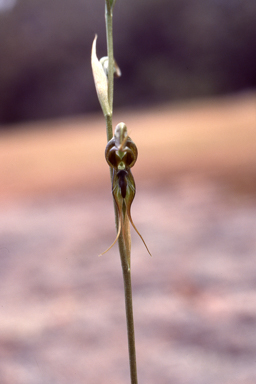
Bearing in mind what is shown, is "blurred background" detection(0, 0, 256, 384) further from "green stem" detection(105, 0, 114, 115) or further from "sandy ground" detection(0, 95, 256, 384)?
"green stem" detection(105, 0, 114, 115)

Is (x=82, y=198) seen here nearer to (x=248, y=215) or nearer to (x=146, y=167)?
(x=146, y=167)

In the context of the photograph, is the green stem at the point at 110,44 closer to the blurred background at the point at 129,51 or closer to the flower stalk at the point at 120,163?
the flower stalk at the point at 120,163

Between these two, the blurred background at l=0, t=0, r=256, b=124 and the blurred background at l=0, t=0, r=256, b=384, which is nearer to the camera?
the blurred background at l=0, t=0, r=256, b=384

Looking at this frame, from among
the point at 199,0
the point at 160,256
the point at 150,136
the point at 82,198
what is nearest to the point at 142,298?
the point at 160,256

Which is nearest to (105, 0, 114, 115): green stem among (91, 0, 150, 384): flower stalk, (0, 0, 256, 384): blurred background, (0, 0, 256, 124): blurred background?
(91, 0, 150, 384): flower stalk

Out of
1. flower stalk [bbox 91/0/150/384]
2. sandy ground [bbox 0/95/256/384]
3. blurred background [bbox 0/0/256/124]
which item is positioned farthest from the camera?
blurred background [bbox 0/0/256/124]

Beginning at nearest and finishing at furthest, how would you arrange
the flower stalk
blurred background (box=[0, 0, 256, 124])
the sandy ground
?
1. the flower stalk
2. the sandy ground
3. blurred background (box=[0, 0, 256, 124])

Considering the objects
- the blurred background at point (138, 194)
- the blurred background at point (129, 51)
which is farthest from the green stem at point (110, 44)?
the blurred background at point (129, 51)

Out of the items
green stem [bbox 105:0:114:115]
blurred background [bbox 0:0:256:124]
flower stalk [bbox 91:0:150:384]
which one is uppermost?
blurred background [bbox 0:0:256:124]
